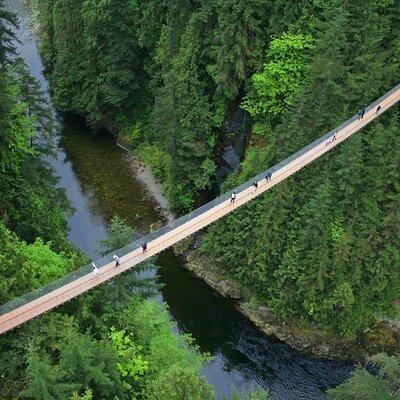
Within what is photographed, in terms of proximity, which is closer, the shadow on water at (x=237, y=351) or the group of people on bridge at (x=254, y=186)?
the group of people on bridge at (x=254, y=186)

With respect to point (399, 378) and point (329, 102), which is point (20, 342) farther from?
point (329, 102)

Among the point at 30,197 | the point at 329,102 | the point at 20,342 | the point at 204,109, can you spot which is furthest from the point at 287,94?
the point at 20,342

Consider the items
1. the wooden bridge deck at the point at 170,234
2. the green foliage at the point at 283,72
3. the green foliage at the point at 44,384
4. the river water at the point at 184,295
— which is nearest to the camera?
the green foliage at the point at 44,384

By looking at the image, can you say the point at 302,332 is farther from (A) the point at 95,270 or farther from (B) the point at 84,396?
(B) the point at 84,396

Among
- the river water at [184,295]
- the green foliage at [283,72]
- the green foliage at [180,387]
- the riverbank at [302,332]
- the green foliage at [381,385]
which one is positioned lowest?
the river water at [184,295]

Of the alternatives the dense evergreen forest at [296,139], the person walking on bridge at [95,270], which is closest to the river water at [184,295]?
the dense evergreen forest at [296,139]

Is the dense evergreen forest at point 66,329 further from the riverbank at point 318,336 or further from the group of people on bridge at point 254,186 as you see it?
the riverbank at point 318,336

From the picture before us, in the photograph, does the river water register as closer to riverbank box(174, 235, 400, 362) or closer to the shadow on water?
the shadow on water
